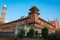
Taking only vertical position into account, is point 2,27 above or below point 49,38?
above

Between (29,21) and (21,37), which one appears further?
(29,21)

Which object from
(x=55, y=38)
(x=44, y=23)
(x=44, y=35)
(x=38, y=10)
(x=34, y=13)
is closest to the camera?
(x=55, y=38)

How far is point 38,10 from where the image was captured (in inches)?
892

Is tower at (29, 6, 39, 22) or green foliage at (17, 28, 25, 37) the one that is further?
tower at (29, 6, 39, 22)

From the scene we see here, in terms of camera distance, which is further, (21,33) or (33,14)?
(33,14)

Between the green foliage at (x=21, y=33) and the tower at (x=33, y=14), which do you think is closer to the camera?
the green foliage at (x=21, y=33)

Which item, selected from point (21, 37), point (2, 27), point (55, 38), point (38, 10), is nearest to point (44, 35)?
point (55, 38)

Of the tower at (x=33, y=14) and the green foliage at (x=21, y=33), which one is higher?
the tower at (x=33, y=14)

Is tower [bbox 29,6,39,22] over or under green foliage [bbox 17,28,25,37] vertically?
over

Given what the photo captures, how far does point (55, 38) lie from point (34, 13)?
27.4 feet

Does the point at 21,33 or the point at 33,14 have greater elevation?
the point at 33,14

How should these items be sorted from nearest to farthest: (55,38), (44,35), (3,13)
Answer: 1. (55,38)
2. (44,35)
3. (3,13)

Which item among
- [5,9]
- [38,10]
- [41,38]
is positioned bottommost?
[41,38]

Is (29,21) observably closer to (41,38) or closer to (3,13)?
(41,38)
